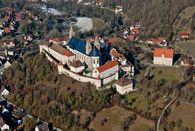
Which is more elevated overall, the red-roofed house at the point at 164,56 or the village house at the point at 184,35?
the red-roofed house at the point at 164,56

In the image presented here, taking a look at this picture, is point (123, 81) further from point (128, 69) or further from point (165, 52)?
point (165, 52)

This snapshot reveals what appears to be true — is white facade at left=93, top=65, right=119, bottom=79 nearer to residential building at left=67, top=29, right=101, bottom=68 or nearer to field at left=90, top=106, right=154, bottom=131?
residential building at left=67, top=29, right=101, bottom=68

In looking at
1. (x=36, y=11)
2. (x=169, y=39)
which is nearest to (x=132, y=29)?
(x=169, y=39)

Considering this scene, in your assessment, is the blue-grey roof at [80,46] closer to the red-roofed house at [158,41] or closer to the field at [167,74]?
the field at [167,74]

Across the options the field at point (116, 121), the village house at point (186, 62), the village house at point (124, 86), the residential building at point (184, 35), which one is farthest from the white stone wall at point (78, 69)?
the residential building at point (184, 35)

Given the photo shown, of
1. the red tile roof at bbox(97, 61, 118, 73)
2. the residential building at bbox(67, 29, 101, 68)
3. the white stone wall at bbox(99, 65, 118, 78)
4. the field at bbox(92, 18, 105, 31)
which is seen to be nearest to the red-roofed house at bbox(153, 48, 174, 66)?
the red tile roof at bbox(97, 61, 118, 73)

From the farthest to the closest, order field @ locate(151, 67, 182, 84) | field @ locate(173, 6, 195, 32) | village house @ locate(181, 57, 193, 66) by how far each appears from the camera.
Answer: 1. field @ locate(173, 6, 195, 32)
2. village house @ locate(181, 57, 193, 66)
3. field @ locate(151, 67, 182, 84)
